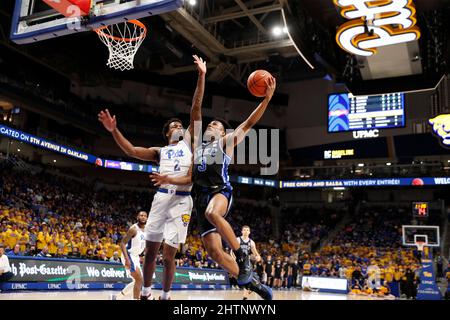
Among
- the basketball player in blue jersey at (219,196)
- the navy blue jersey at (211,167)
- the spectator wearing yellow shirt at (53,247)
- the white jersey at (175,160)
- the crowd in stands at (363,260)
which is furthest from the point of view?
the crowd in stands at (363,260)

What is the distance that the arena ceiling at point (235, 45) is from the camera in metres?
9.66

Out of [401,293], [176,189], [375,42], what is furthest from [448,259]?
[176,189]

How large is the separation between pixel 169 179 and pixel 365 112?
712 inches

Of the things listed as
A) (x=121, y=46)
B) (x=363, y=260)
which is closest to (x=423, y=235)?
(x=363, y=260)

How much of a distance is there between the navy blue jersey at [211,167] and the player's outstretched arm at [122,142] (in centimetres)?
81

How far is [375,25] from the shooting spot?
329 inches

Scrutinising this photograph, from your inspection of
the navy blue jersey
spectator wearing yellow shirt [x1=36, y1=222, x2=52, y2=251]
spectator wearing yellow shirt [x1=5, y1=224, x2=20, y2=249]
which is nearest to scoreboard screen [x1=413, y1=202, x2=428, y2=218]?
spectator wearing yellow shirt [x1=36, y1=222, x2=52, y2=251]

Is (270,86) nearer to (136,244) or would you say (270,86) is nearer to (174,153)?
(174,153)

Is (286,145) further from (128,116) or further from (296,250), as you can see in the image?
(128,116)

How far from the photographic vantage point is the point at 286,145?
104 ft

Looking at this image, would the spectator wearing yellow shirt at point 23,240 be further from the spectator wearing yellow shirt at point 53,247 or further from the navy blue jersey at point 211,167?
the navy blue jersey at point 211,167

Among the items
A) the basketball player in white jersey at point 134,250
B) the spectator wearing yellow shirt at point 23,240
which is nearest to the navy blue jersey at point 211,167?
the basketball player in white jersey at point 134,250

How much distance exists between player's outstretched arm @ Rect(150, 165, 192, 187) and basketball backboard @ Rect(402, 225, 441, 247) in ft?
50.3

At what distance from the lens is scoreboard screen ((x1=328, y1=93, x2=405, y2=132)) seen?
20156mm
